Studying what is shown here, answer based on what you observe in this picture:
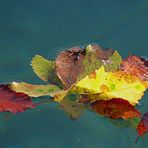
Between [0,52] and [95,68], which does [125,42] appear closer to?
[95,68]

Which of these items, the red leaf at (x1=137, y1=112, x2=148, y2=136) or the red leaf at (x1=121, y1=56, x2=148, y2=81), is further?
the red leaf at (x1=121, y1=56, x2=148, y2=81)

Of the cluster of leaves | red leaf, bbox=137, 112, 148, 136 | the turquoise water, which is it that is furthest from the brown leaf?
red leaf, bbox=137, 112, 148, 136

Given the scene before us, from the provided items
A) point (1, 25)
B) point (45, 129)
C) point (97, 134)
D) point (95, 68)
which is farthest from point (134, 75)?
point (1, 25)

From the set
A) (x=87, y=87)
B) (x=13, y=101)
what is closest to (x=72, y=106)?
(x=87, y=87)

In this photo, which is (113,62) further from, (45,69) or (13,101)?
(13,101)

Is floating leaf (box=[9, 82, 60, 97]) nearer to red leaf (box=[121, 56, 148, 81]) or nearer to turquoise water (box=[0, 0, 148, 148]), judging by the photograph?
turquoise water (box=[0, 0, 148, 148])

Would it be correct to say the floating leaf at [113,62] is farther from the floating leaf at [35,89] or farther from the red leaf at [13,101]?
the red leaf at [13,101]
